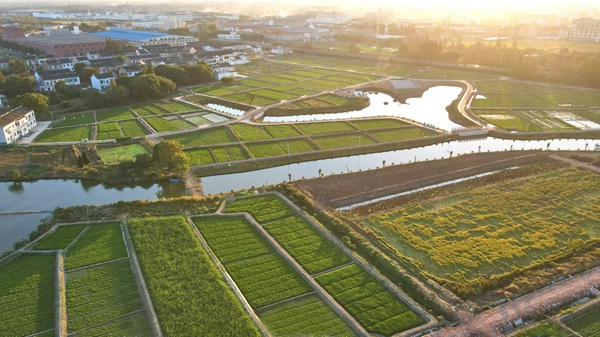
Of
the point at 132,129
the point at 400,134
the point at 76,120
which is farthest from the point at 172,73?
the point at 400,134

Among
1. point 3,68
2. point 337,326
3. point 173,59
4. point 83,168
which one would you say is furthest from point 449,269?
point 3,68

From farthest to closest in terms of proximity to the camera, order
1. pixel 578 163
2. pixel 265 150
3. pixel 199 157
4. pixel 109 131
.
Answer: pixel 109 131 < pixel 265 150 < pixel 199 157 < pixel 578 163

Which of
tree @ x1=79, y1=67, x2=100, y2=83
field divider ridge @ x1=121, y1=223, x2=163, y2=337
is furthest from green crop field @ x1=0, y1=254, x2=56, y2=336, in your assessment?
tree @ x1=79, y1=67, x2=100, y2=83

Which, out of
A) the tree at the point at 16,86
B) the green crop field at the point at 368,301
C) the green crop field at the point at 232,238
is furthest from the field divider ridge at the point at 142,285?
the tree at the point at 16,86

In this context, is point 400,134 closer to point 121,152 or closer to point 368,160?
point 368,160

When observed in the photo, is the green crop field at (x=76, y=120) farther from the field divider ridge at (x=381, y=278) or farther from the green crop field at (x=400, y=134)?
the green crop field at (x=400, y=134)

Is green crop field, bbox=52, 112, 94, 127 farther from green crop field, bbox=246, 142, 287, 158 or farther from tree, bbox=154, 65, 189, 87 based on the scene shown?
green crop field, bbox=246, 142, 287, 158
